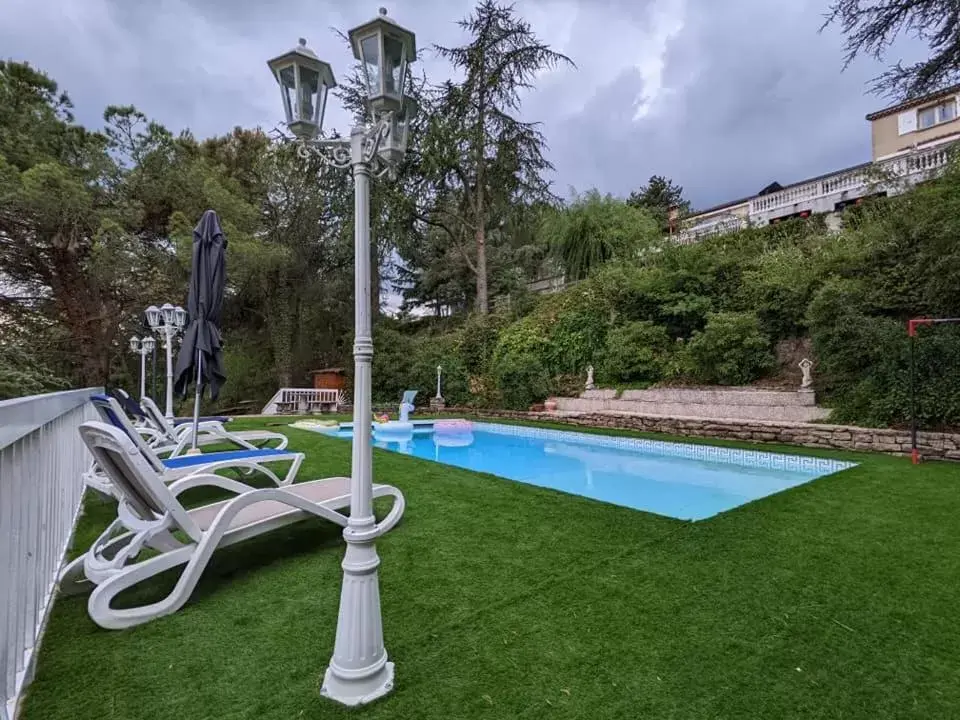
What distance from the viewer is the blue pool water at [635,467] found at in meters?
5.88

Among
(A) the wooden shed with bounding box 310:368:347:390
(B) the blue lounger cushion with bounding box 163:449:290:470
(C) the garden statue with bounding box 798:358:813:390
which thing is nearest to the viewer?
(B) the blue lounger cushion with bounding box 163:449:290:470

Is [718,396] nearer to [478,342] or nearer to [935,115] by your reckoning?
[478,342]

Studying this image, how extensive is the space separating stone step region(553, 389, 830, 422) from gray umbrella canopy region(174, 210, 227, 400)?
876 centimetres

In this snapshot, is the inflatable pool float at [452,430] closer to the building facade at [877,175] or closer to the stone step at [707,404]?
the stone step at [707,404]

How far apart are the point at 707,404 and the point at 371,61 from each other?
10046 mm

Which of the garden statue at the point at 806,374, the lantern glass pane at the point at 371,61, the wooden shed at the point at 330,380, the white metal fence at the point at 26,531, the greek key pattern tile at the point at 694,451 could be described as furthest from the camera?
the wooden shed at the point at 330,380

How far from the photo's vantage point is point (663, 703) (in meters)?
1.93

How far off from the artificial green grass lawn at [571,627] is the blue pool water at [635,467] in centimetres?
163

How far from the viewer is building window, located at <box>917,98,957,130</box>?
1977 cm

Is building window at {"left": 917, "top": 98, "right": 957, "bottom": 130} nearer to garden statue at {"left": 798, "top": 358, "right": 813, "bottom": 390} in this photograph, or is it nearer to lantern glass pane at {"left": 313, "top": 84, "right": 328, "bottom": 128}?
garden statue at {"left": 798, "top": 358, "right": 813, "bottom": 390}

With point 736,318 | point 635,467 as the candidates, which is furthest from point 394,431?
point 736,318

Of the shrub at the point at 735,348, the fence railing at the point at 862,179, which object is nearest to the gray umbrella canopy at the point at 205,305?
the shrub at the point at 735,348

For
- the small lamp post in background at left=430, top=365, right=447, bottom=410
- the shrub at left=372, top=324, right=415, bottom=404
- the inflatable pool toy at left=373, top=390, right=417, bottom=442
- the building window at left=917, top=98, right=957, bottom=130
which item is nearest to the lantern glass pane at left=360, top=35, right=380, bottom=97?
the inflatable pool toy at left=373, top=390, right=417, bottom=442

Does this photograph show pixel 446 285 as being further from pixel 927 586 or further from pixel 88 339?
pixel 927 586
